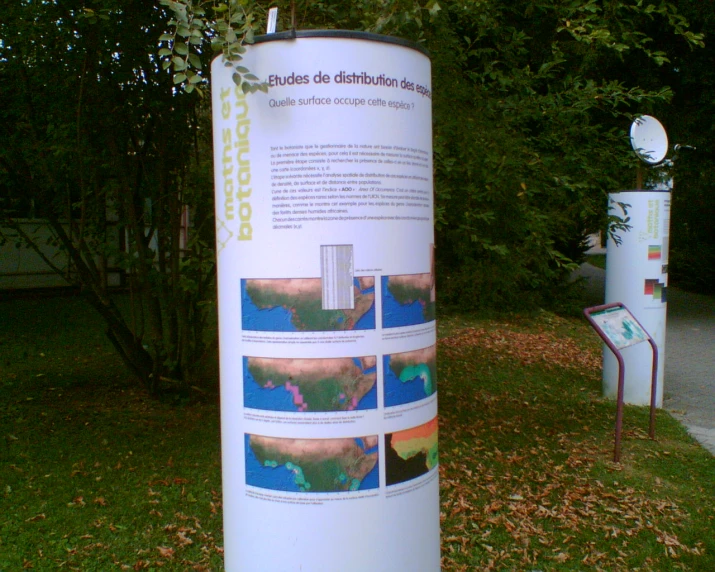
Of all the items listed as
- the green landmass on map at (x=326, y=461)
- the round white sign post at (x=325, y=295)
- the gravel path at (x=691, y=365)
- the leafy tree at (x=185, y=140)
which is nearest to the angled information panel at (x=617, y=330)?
the leafy tree at (x=185, y=140)

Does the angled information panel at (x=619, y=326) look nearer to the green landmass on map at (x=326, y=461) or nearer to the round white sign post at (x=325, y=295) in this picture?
the round white sign post at (x=325, y=295)

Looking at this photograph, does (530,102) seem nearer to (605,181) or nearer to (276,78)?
(605,181)

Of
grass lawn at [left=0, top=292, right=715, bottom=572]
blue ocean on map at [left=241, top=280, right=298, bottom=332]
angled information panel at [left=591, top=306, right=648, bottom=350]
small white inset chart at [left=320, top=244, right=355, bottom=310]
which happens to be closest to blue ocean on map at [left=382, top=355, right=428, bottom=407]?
small white inset chart at [left=320, top=244, right=355, bottom=310]

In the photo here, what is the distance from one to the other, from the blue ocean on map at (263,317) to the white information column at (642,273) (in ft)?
18.4

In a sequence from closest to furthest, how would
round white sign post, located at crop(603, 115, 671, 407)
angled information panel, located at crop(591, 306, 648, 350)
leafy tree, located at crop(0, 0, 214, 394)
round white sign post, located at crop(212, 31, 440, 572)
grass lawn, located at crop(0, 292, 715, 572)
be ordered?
1. round white sign post, located at crop(212, 31, 440, 572)
2. grass lawn, located at crop(0, 292, 715, 572)
3. leafy tree, located at crop(0, 0, 214, 394)
4. angled information panel, located at crop(591, 306, 648, 350)
5. round white sign post, located at crop(603, 115, 671, 407)

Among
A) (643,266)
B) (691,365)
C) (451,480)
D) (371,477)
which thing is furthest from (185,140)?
(691,365)

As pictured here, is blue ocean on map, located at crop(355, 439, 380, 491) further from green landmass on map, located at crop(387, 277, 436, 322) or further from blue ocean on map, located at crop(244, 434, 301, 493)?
green landmass on map, located at crop(387, 277, 436, 322)

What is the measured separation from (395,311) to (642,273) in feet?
18.8

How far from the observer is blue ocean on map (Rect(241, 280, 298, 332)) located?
274cm

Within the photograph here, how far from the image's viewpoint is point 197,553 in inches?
168

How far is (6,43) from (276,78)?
3.98 m

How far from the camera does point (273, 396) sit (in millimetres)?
2801

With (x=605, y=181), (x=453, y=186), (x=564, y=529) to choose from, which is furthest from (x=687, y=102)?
(x=564, y=529)

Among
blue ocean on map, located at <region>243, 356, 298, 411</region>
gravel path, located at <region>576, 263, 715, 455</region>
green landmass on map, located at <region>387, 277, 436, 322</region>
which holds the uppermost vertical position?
green landmass on map, located at <region>387, 277, 436, 322</region>
